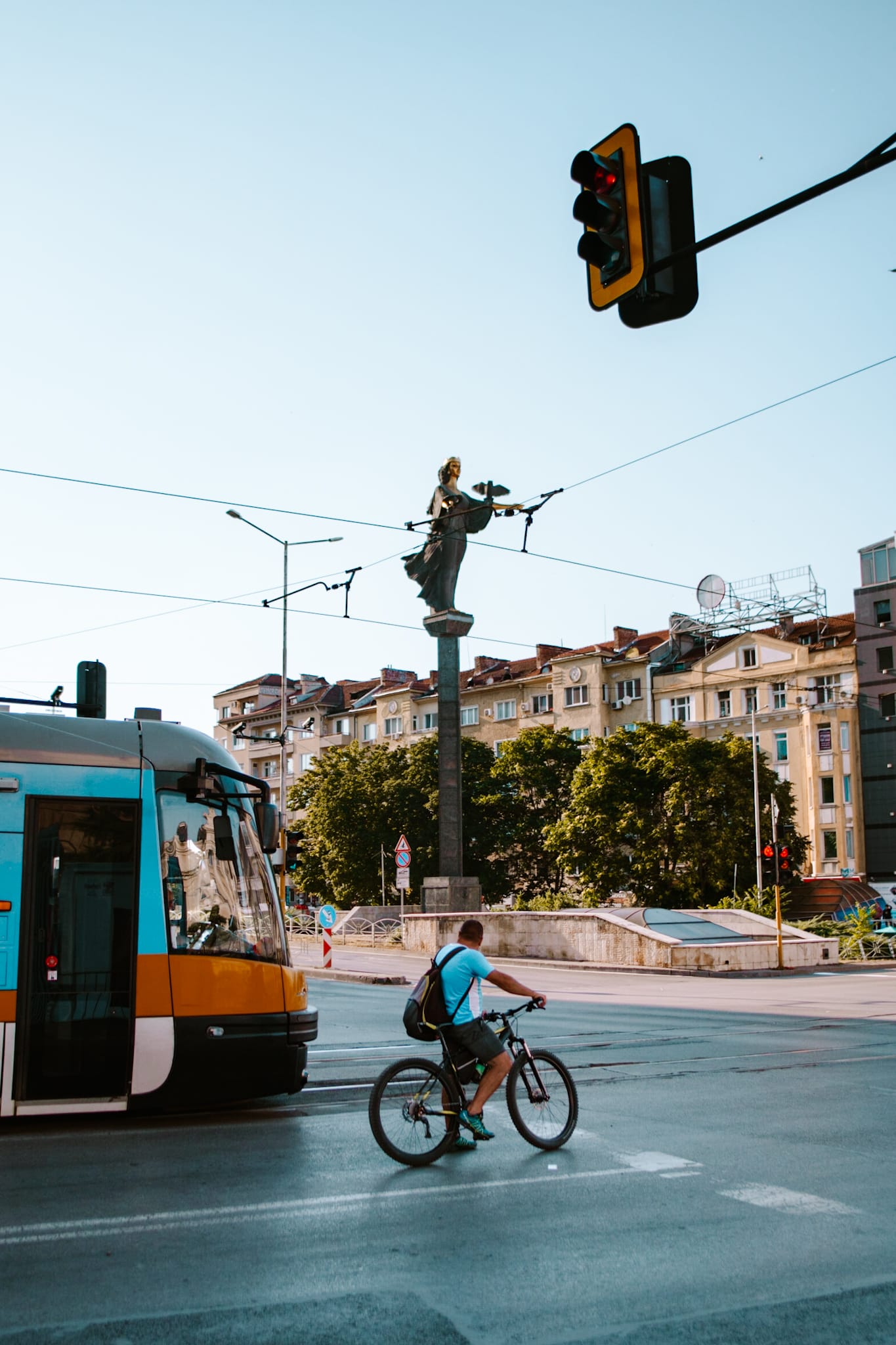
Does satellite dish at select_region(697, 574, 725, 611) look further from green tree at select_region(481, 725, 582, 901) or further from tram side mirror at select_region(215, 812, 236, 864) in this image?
tram side mirror at select_region(215, 812, 236, 864)

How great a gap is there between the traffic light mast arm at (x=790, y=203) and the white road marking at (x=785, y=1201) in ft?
16.7

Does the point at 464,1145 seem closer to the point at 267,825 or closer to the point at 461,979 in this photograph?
the point at 461,979

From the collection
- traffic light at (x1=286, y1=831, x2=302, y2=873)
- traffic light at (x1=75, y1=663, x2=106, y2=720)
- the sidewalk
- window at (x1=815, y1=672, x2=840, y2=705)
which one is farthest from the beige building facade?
traffic light at (x1=75, y1=663, x2=106, y2=720)

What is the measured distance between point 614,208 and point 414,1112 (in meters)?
5.46

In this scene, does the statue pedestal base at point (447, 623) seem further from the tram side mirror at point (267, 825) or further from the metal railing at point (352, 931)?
the tram side mirror at point (267, 825)

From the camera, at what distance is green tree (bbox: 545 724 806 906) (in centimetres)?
5247

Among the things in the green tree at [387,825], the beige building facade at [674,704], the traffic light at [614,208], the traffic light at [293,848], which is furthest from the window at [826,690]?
the traffic light at [614,208]

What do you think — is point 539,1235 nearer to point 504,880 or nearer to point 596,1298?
point 596,1298

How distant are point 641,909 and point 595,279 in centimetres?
3041

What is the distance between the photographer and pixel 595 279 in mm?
8031

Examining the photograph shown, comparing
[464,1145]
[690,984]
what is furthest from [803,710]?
[464,1145]

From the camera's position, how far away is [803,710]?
68.3 metres

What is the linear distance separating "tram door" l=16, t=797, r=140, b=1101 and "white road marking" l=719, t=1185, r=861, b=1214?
431cm

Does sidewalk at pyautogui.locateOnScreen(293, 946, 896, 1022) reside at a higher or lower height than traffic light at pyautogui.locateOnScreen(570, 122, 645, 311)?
lower
